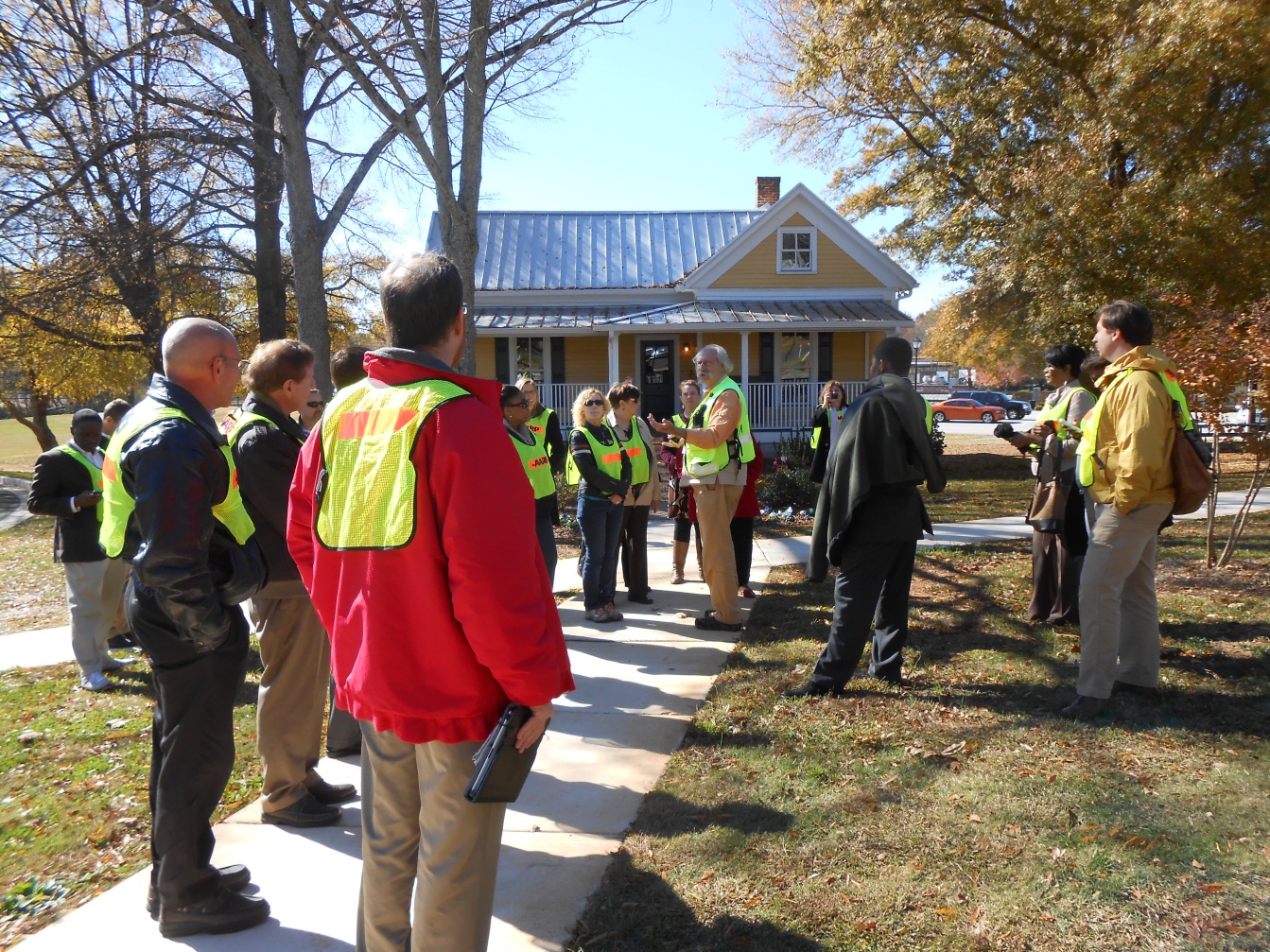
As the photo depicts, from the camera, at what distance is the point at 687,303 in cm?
2230

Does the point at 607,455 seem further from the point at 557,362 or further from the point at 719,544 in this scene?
the point at 557,362

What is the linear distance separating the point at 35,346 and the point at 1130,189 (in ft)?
66.9

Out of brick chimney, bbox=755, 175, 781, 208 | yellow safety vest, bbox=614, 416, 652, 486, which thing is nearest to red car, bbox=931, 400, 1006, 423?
brick chimney, bbox=755, 175, 781, 208

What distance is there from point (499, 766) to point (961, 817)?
242 cm

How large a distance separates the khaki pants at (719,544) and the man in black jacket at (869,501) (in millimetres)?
1401

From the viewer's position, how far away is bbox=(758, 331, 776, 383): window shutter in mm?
22870

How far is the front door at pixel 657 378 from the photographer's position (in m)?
22.8

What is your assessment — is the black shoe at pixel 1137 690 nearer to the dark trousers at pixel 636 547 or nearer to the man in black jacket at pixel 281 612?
the dark trousers at pixel 636 547

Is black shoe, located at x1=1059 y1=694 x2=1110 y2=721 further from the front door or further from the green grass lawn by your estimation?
the front door

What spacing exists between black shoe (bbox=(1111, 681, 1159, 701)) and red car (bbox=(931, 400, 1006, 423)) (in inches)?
1739

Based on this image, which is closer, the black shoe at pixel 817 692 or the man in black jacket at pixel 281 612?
the man in black jacket at pixel 281 612

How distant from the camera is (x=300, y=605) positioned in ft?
12.4

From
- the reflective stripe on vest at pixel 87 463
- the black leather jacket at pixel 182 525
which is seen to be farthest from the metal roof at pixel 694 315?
the black leather jacket at pixel 182 525

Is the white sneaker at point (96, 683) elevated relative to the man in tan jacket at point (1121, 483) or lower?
lower
